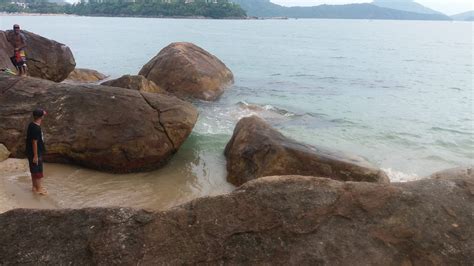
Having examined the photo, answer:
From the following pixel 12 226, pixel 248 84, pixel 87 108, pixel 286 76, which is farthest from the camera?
pixel 286 76

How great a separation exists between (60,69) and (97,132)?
8241 millimetres

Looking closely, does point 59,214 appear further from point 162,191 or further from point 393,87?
point 393,87

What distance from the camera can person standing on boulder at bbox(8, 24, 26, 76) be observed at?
13.4 m

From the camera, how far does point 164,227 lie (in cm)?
350

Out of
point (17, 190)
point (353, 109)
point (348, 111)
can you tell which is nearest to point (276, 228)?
point (17, 190)

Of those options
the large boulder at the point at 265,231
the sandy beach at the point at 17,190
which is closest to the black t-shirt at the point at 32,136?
the sandy beach at the point at 17,190

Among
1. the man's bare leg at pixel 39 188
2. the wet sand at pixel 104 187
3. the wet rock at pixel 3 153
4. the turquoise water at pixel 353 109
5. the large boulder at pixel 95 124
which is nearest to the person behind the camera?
the wet sand at pixel 104 187

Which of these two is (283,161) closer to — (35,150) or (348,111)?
(35,150)

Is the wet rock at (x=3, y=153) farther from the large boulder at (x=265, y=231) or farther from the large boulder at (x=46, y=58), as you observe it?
the large boulder at (x=46, y=58)

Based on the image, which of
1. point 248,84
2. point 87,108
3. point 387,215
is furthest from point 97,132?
point 248,84

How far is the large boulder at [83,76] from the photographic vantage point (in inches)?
780

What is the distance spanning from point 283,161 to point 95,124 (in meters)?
3.80

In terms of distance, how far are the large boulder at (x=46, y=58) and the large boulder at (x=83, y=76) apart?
3415 mm

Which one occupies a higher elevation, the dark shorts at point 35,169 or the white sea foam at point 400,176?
the dark shorts at point 35,169
